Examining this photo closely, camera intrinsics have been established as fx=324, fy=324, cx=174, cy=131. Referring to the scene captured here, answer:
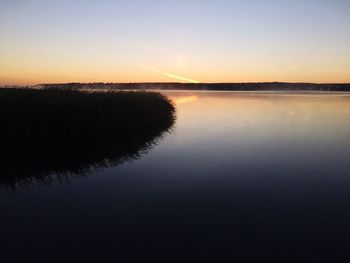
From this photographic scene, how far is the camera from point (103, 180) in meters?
12.5

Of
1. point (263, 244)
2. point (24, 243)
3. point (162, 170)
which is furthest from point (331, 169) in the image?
point (24, 243)

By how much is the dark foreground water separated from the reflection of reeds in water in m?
1.12

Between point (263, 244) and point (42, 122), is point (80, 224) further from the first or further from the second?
point (42, 122)

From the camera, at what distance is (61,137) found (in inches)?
669

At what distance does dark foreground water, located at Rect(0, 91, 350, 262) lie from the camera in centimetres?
724

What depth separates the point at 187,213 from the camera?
30.8ft

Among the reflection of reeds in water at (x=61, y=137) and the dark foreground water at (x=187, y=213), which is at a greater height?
the reflection of reeds in water at (x=61, y=137)

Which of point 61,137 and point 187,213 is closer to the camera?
point 187,213

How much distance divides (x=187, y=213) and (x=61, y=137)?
1008 centimetres

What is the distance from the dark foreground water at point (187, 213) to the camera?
7238 millimetres

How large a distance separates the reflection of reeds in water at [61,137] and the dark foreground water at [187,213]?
3.67 feet

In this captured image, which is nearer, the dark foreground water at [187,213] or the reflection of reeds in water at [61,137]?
the dark foreground water at [187,213]

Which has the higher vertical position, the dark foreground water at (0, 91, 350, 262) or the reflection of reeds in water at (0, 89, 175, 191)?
the reflection of reeds in water at (0, 89, 175, 191)

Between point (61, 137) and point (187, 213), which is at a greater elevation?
point (61, 137)
